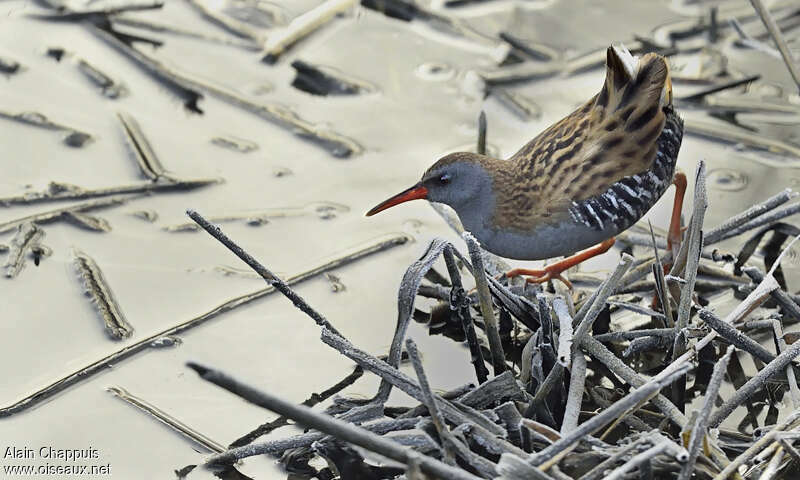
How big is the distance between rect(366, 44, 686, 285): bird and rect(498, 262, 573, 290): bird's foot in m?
0.15

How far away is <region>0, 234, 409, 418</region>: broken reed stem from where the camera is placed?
3223 millimetres

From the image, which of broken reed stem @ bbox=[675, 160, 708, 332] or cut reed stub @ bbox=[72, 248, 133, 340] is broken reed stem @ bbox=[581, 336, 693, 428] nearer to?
broken reed stem @ bbox=[675, 160, 708, 332]

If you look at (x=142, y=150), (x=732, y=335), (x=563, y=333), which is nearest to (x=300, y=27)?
(x=142, y=150)

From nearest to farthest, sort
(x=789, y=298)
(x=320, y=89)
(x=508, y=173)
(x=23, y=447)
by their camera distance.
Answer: (x=23, y=447), (x=789, y=298), (x=508, y=173), (x=320, y=89)

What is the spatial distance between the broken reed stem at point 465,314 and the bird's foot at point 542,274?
1.47 ft

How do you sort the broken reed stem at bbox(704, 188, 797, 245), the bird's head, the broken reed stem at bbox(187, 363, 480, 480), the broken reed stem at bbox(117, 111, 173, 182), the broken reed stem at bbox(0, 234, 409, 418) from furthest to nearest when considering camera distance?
the broken reed stem at bbox(117, 111, 173, 182) → the bird's head → the broken reed stem at bbox(704, 188, 797, 245) → the broken reed stem at bbox(0, 234, 409, 418) → the broken reed stem at bbox(187, 363, 480, 480)

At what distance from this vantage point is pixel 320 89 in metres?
4.93

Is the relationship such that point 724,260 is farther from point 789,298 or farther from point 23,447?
point 23,447

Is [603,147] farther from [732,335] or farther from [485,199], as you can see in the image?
[732,335]

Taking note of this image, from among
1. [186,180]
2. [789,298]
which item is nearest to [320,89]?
[186,180]

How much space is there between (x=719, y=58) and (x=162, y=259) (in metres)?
2.73

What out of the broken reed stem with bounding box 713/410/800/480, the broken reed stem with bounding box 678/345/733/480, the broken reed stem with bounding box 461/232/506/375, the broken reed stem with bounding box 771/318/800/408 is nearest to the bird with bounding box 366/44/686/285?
the broken reed stem with bounding box 461/232/506/375

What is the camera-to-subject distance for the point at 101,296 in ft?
12.0

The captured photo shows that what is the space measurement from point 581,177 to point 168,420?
1442 mm
